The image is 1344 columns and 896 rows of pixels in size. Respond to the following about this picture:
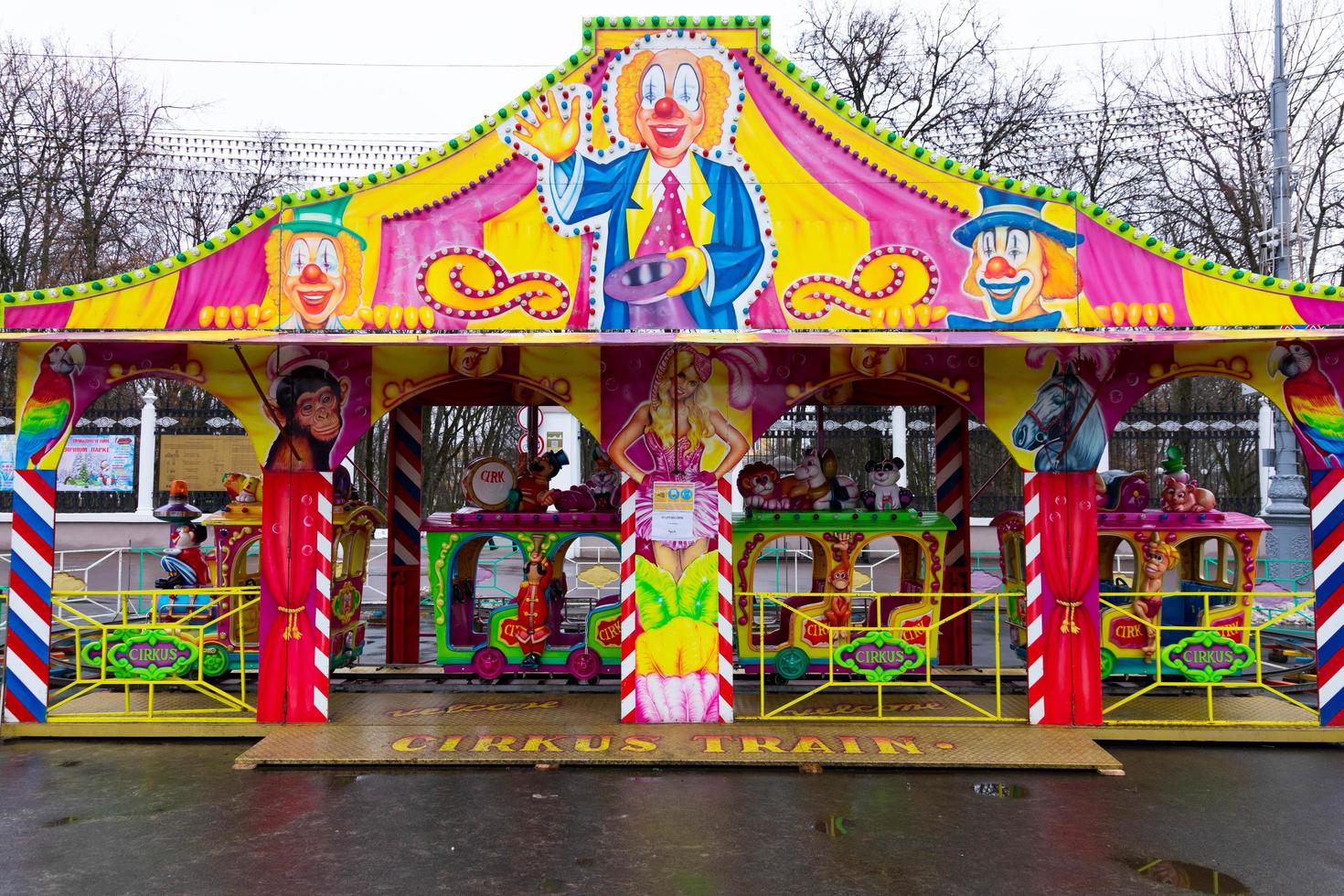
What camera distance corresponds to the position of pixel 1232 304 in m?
8.77

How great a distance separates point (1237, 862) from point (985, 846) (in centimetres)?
141

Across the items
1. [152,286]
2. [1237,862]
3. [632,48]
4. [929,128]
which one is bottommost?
[1237,862]

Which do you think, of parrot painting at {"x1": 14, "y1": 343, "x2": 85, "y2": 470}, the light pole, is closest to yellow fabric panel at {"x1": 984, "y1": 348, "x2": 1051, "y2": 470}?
parrot painting at {"x1": 14, "y1": 343, "x2": 85, "y2": 470}

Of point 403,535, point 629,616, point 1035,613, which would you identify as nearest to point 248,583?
point 403,535

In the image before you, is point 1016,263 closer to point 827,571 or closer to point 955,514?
point 827,571

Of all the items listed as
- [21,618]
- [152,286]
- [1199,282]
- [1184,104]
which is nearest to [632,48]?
[152,286]

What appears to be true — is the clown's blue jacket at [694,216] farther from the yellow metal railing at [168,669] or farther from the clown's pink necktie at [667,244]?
the yellow metal railing at [168,669]

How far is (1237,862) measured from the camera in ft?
20.5

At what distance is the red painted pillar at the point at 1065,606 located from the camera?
9.08 m

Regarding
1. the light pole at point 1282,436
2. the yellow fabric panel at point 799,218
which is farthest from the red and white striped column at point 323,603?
the light pole at point 1282,436

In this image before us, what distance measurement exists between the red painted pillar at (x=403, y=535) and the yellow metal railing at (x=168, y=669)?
62.4 inches

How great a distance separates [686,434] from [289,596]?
143 inches

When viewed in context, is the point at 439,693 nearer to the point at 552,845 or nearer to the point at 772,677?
the point at 772,677

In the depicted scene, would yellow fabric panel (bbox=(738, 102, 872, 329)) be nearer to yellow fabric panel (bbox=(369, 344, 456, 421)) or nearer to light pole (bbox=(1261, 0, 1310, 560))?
yellow fabric panel (bbox=(369, 344, 456, 421))
